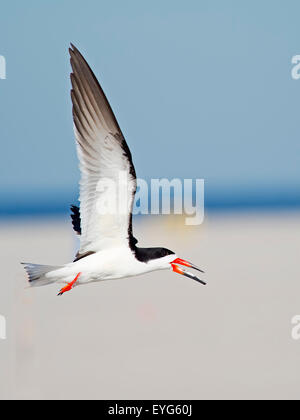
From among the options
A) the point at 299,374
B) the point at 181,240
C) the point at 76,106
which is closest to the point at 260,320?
the point at 299,374

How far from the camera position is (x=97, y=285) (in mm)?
8562

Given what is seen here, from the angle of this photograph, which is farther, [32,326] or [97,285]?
[97,285]

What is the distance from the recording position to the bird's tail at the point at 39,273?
5824mm

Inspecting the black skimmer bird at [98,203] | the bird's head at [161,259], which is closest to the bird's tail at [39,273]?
the black skimmer bird at [98,203]

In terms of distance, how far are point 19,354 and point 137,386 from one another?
2.90ft

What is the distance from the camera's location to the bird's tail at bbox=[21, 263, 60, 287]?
582 centimetres

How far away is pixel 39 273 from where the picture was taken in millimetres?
5844

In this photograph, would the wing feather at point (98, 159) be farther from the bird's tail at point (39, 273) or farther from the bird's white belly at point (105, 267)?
the bird's tail at point (39, 273)

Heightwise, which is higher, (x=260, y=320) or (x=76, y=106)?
(x=76, y=106)

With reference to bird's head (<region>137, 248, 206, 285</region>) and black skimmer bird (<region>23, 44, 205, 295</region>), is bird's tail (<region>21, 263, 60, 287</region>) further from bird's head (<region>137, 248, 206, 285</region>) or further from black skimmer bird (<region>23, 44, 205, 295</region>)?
bird's head (<region>137, 248, 206, 285</region>)

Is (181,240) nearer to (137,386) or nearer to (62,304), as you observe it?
(62,304)

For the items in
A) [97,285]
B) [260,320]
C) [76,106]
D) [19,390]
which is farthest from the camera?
[97,285]

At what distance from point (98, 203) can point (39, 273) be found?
0.47 metres

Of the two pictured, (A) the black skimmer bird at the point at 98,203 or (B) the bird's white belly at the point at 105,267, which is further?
(B) the bird's white belly at the point at 105,267
